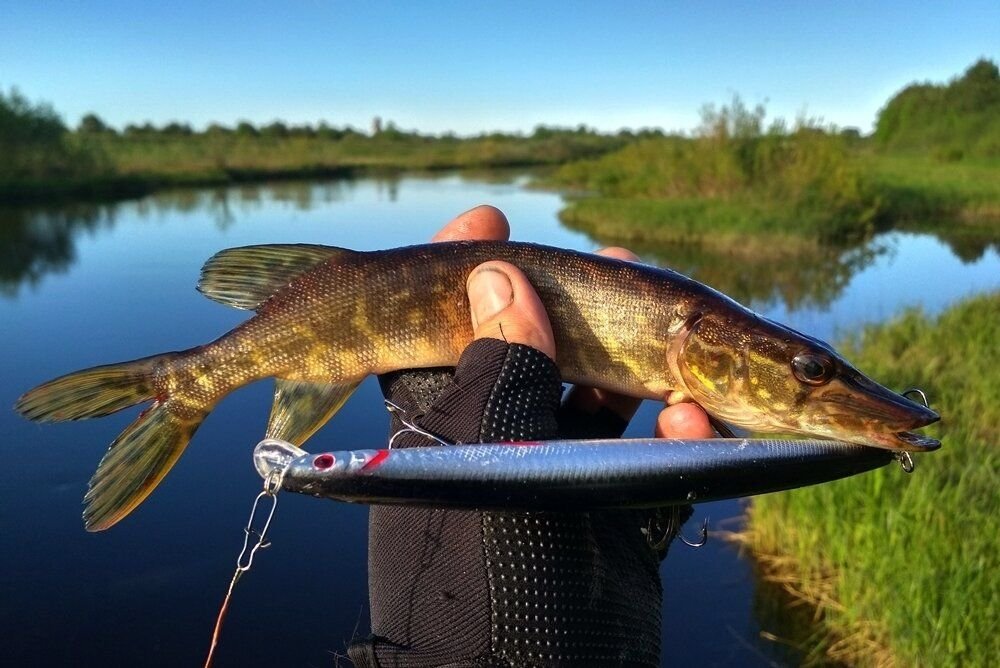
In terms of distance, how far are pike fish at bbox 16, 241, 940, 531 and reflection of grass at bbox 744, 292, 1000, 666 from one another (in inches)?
116

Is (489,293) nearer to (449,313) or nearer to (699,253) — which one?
(449,313)

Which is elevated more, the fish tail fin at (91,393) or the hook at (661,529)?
the fish tail fin at (91,393)

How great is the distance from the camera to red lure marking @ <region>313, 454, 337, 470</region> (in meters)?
1.43

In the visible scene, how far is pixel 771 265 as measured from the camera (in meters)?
18.6

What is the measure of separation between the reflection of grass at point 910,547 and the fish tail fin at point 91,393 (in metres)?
4.37

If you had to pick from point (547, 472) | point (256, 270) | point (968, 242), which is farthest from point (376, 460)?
point (968, 242)

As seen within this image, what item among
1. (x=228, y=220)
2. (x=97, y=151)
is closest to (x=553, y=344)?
(x=228, y=220)

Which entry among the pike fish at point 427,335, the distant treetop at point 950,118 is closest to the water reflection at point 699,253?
the pike fish at point 427,335

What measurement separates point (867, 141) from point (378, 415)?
81063mm

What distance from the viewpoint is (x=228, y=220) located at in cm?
2527

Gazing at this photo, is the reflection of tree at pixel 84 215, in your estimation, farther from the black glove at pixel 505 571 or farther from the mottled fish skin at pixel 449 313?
the black glove at pixel 505 571

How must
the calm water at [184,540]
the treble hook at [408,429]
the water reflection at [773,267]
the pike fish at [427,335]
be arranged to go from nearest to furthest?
the treble hook at [408,429] < the pike fish at [427,335] < the calm water at [184,540] < the water reflection at [773,267]

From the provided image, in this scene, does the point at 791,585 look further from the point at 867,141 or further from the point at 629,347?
the point at 867,141

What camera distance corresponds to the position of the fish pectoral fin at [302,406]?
238 cm
